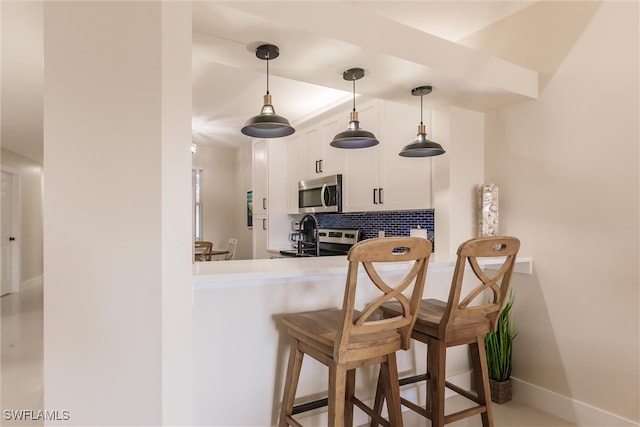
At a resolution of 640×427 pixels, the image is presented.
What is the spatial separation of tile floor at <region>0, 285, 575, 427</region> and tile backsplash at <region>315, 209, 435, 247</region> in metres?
1.40

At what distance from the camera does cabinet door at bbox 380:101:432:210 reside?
284 cm

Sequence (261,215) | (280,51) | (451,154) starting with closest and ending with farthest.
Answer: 1. (280,51)
2. (451,154)
3. (261,215)

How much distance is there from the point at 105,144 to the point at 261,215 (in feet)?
12.7

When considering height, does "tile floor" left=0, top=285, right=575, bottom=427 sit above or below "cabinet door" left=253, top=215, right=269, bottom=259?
below

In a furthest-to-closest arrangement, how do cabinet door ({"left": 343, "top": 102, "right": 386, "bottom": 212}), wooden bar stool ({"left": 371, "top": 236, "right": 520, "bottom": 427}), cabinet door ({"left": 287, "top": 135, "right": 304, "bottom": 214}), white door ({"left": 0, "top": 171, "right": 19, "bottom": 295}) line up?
white door ({"left": 0, "top": 171, "right": 19, "bottom": 295}) → cabinet door ({"left": 287, "top": 135, "right": 304, "bottom": 214}) → cabinet door ({"left": 343, "top": 102, "right": 386, "bottom": 212}) → wooden bar stool ({"left": 371, "top": 236, "right": 520, "bottom": 427})

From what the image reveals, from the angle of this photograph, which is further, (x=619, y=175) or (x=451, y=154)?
(x=451, y=154)

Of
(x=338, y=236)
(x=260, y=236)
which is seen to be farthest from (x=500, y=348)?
(x=260, y=236)

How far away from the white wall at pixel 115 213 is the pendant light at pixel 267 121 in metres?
0.47

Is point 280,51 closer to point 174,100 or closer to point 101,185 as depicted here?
point 174,100

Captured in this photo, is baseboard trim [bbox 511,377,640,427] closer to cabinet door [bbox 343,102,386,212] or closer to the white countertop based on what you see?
the white countertop

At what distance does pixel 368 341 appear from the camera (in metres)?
1.54

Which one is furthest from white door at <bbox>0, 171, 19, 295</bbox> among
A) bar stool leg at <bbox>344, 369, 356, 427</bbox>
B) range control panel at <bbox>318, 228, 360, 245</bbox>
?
bar stool leg at <bbox>344, 369, 356, 427</bbox>

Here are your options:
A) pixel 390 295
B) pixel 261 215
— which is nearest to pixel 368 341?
pixel 390 295

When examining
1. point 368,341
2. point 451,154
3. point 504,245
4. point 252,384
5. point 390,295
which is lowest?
point 252,384
